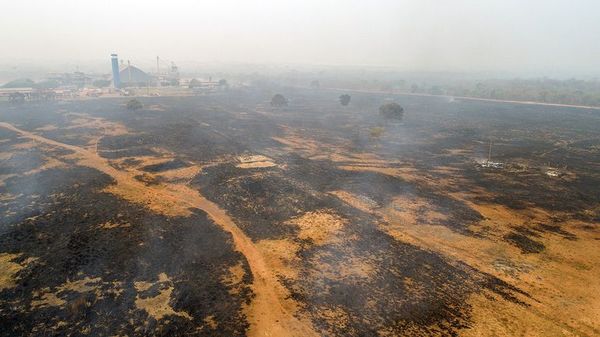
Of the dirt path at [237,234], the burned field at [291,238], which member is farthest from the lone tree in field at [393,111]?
the dirt path at [237,234]

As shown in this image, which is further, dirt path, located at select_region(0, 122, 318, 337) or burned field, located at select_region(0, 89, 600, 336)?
burned field, located at select_region(0, 89, 600, 336)

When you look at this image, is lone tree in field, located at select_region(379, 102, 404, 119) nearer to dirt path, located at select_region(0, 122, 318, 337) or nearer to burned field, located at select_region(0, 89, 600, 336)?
burned field, located at select_region(0, 89, 600, 336)

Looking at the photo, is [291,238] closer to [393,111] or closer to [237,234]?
[237,234]

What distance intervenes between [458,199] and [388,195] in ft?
18.0

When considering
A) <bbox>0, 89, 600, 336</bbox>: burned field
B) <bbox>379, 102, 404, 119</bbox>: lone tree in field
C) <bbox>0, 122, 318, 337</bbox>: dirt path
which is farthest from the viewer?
<bbox>379, 102, 404, 119</bbox>: lone tree in field

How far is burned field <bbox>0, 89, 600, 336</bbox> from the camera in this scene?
15344mm

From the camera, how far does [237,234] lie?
A: 888 inches

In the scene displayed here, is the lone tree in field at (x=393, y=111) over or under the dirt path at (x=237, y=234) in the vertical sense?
over

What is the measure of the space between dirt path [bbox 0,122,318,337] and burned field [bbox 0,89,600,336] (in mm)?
100

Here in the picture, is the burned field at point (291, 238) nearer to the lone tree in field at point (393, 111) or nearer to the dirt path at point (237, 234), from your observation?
the dirt path at point (237, 234)

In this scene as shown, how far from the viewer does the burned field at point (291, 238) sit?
1534cm

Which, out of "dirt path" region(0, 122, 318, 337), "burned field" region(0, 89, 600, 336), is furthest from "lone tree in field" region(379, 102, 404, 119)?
"dirt path" region(0, 122, 318, 337)

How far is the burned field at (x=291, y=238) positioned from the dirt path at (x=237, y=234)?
10 centimetres

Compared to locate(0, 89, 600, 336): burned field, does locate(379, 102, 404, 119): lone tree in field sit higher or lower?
higher
